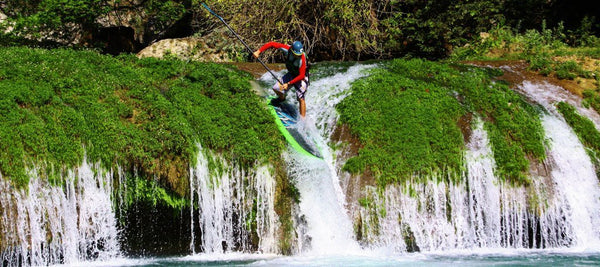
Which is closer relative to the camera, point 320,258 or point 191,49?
point 320,258

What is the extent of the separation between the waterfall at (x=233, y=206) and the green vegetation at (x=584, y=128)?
5.42m

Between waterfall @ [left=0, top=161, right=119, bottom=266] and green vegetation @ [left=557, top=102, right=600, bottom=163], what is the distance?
7.59m

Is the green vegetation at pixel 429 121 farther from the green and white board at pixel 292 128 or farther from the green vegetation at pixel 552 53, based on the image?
the green vegetation at pixel 552 53

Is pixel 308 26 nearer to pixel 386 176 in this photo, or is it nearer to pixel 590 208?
pixel 386 176

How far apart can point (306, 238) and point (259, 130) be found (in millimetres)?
1780

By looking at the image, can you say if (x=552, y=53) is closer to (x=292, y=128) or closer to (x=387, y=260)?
(x=292, y=128)

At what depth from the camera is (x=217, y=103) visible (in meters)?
9.55

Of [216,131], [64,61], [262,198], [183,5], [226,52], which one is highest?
[183,5]

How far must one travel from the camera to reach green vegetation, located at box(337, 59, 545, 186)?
30.2 ft

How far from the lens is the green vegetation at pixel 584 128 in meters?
10.2

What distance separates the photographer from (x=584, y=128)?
10.5 metres

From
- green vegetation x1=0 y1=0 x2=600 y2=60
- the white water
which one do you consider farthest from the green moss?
green vegetation x1=0 y1=0 x2=600 y2=60

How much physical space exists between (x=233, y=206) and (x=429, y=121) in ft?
11.6

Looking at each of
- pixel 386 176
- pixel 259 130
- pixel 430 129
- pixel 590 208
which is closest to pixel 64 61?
pixel 259 130
